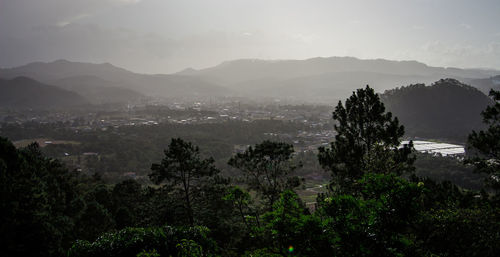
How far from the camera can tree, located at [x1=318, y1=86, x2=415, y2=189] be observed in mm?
15000

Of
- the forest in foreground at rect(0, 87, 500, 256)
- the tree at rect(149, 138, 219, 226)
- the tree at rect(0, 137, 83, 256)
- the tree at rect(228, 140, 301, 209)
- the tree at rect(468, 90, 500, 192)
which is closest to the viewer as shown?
the forest in foreground at rect(0, 87, 500, 256)

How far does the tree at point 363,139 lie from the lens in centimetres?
1500

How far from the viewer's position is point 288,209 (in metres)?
5.75

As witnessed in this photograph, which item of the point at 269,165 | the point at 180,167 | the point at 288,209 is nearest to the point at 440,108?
the point at 269,165

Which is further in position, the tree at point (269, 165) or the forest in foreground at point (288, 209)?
the tree at point (269, 165)

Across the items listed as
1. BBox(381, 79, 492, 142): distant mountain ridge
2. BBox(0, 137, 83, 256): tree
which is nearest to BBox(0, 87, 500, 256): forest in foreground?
BBox(0, 137, 83, 256): tree

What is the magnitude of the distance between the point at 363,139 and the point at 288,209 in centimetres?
1253

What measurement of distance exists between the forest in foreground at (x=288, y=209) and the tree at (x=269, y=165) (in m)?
0.07

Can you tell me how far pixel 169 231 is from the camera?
9266 mm

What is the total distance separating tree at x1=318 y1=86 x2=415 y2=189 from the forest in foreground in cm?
6

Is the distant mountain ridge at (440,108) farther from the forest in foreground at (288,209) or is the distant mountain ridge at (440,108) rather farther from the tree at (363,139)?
the forest in foreground at (288,209)

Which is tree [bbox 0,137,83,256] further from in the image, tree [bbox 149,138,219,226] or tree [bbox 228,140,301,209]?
tree [bbox 228,140,301,209]

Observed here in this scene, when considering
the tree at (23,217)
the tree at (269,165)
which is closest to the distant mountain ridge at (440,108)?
the tree at (269,165)

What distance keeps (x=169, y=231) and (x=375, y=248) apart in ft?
21.1
